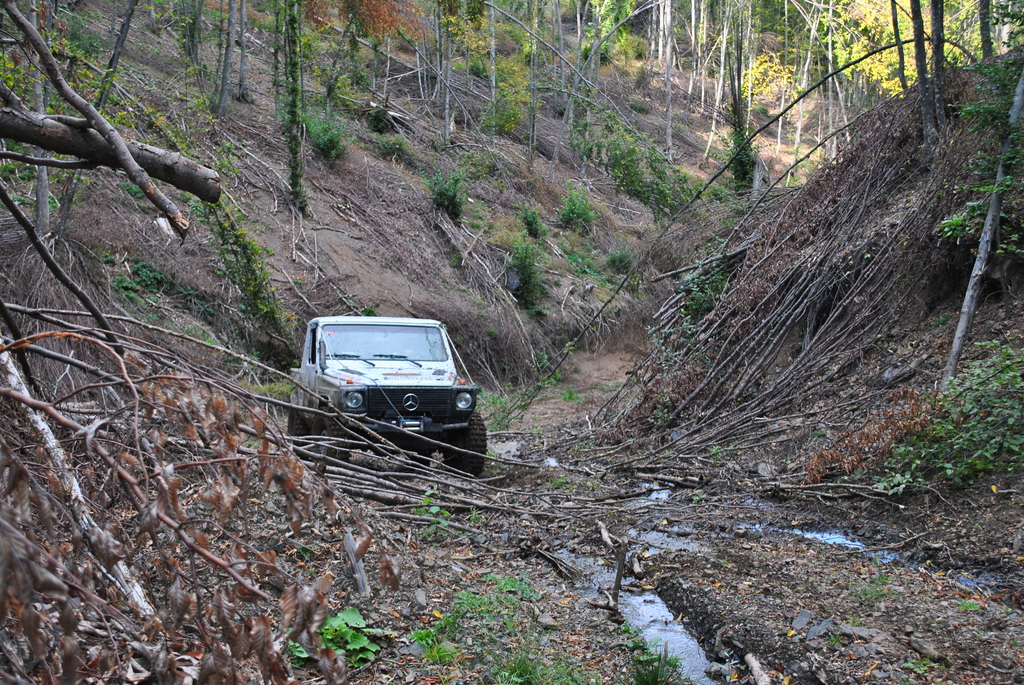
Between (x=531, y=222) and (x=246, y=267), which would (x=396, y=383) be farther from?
(x=531, y=222)

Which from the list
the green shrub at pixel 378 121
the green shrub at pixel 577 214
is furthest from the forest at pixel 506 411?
the green shrub at pixel 577 214

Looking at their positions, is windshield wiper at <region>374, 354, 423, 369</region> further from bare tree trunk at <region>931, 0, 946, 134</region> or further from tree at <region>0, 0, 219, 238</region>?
tree at <region>0, 0, 219, 238</region>

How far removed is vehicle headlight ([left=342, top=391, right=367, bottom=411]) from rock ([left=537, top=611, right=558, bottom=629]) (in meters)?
3.74

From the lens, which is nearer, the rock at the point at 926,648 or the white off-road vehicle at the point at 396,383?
the rock at the point at 926,648

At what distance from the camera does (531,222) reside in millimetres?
24562

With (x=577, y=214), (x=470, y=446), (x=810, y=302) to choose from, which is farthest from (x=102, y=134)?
(x=577, y=214)

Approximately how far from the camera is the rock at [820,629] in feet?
15.5

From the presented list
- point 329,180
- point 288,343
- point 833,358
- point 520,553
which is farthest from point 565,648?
point 329,180

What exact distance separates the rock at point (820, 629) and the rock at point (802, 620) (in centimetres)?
7

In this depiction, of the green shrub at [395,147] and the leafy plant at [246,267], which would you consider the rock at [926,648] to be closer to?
the leafy plant at [246,267]

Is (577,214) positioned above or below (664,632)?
above

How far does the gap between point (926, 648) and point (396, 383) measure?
19.0ft

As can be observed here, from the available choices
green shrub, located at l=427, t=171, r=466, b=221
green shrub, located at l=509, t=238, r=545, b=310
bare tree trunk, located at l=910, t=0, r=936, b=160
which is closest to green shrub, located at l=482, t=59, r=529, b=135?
green shrub, located at l=427, t=171, r=466, b=221

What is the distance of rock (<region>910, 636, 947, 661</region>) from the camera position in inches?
173
